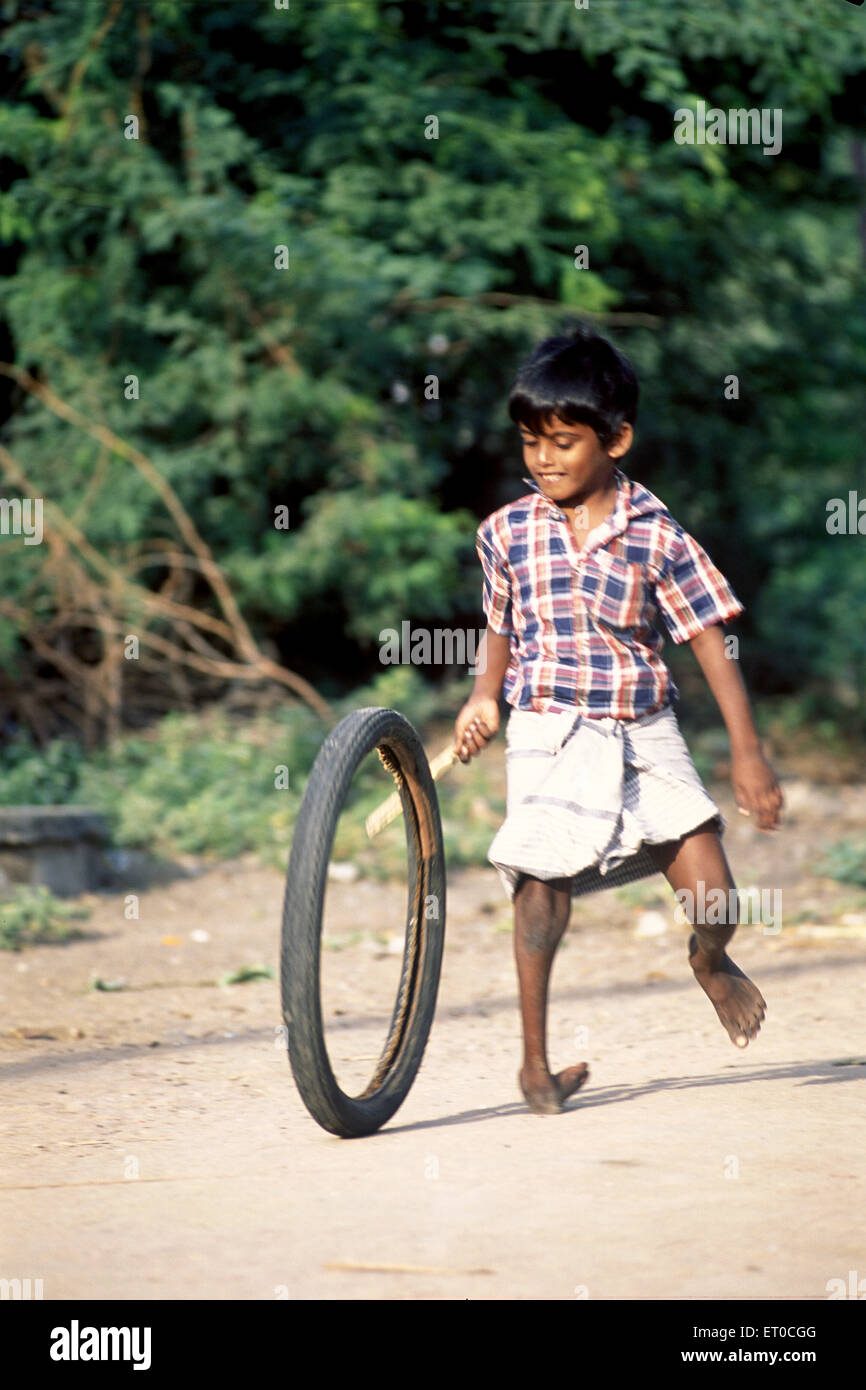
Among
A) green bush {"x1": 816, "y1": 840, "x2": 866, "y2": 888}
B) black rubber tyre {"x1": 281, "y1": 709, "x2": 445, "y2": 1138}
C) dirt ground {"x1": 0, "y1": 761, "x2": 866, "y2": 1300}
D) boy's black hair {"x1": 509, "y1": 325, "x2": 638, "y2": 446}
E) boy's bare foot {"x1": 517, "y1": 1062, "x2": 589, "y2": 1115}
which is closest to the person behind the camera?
dirt ground {"x1": 0, "y1": 761, "x2": 866, "y2": 1300}

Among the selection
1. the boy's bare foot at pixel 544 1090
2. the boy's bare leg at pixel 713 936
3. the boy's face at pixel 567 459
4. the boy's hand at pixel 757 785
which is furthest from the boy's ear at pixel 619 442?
the boy's bare foot at pixel 544 1090

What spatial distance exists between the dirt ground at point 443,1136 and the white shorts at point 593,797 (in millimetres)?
568

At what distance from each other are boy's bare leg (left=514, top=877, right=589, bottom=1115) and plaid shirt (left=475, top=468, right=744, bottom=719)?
1.35 feet

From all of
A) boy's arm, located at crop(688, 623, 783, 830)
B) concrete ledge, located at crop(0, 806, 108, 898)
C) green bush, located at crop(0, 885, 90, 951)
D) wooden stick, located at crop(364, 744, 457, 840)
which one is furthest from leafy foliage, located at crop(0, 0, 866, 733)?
boy's arm, located at crop(688, 623, 783, 830)

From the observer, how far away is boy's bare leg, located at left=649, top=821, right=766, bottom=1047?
3.53 m

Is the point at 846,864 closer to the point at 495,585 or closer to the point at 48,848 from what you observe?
the point at 48,848

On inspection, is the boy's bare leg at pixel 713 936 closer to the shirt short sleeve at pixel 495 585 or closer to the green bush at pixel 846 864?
the shirt short sleeve at pixel 495 585

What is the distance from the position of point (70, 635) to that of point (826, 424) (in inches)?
216

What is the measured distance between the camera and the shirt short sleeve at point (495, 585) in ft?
11.9

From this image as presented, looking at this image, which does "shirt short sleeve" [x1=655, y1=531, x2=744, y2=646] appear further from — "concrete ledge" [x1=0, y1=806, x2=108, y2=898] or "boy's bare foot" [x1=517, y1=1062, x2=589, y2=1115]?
"concrete ledge" [x1=0, y1=806, x2=108, y2=898]

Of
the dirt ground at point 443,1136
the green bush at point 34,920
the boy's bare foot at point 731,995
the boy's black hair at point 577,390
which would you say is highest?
the boy's black hair at point 577,390

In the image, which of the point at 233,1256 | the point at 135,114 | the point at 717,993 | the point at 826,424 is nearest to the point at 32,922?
the point at 717,993

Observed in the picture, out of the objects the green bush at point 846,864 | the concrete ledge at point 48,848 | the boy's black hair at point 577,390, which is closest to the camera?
the boy's black hair at point 577,390

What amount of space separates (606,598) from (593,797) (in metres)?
0.43
